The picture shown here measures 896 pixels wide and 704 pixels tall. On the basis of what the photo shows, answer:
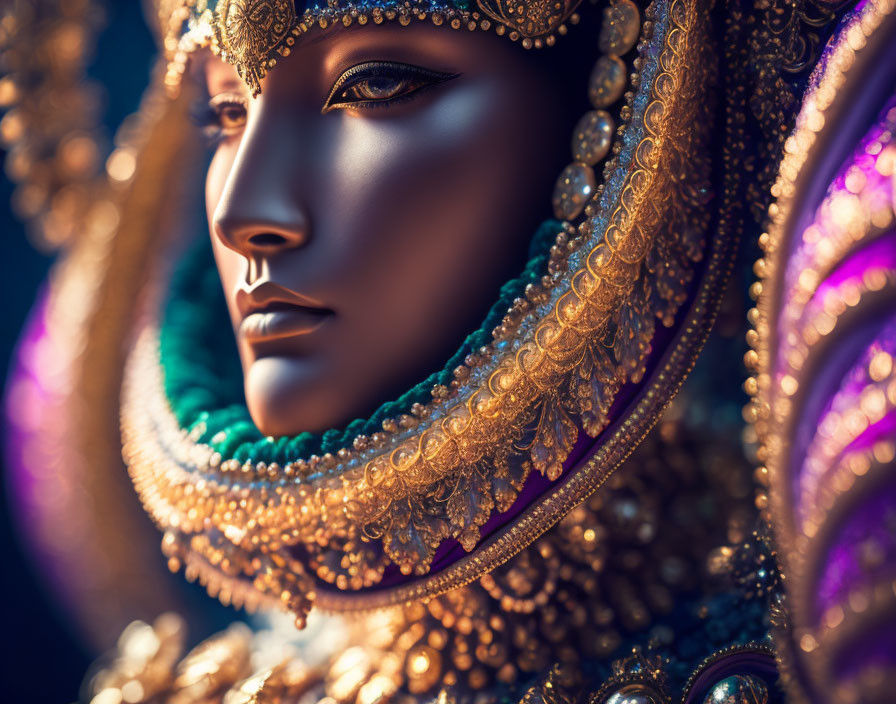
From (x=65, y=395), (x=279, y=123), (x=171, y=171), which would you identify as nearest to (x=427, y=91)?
(x=279, y=123)

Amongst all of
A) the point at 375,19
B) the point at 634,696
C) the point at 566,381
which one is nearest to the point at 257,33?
the point at 375,19

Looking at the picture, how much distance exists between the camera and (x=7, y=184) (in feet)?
4.93

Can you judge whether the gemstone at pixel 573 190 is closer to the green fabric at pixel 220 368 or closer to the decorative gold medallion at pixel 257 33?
the green fabric at pixel 220 368

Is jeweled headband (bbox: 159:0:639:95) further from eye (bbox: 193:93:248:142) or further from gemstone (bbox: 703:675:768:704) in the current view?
gemstone (bbox: 703:675:768:704)

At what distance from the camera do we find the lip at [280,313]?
26.7 inches

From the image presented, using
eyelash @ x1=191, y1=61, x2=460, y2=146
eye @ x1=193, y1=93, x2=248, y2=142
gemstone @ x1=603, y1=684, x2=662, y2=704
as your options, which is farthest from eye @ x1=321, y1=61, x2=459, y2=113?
gemstone @ x1=603, y1=684, x2=662, y2=704

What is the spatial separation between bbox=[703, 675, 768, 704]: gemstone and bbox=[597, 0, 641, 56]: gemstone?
0.50 meters

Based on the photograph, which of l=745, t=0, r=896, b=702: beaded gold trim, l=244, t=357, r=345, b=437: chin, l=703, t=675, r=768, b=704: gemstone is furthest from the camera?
l=244, t=357, r=345, b=437: chin

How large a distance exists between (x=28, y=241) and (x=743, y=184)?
4.46 feet

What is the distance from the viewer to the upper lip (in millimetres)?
675

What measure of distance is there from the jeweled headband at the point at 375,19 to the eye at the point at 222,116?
62mm

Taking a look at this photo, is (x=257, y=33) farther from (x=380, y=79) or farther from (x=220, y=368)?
(x=220, y=368)

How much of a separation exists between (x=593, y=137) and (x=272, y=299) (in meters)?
0.30

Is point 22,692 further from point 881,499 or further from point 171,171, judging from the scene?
point 881,499
